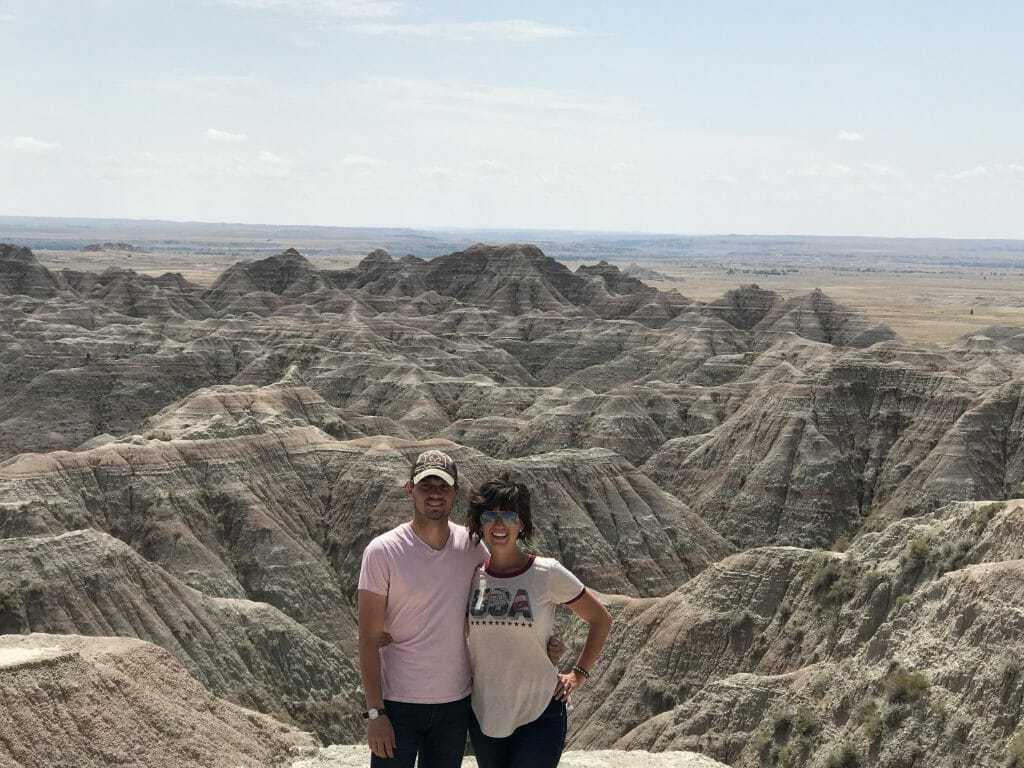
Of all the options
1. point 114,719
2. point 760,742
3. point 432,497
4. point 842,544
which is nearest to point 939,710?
point 760,742

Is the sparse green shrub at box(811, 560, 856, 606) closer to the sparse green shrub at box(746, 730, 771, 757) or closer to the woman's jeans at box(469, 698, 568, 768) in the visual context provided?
the sparse green shrub at box(746, 730, 771, 757)

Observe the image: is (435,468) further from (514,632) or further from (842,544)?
(842,544)

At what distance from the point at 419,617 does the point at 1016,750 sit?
672 inches

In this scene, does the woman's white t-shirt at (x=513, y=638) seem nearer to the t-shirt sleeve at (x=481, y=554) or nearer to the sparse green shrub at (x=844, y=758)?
the t-shirt sleeve at (x=481, y=554)

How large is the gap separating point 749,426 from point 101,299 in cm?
9527

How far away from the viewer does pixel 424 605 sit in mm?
11156

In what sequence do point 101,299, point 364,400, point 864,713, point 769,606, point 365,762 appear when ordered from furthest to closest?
point 101,299, point 364,400, point 769,606, point 864,713, point 365,762

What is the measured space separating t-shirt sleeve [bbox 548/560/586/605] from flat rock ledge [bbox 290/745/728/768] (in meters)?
7.83

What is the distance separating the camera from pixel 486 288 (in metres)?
169

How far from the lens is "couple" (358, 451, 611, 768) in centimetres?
1109

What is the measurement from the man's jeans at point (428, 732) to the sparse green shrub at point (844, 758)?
17.2 meters

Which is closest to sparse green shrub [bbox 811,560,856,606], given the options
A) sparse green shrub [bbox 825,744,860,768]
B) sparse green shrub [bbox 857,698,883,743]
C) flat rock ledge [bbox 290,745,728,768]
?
sparse green shrub [bbox 857,698,883,743]

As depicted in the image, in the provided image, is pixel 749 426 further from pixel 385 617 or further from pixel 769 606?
pixel 385 617

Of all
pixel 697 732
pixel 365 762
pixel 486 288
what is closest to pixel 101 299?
pixel 486 288
